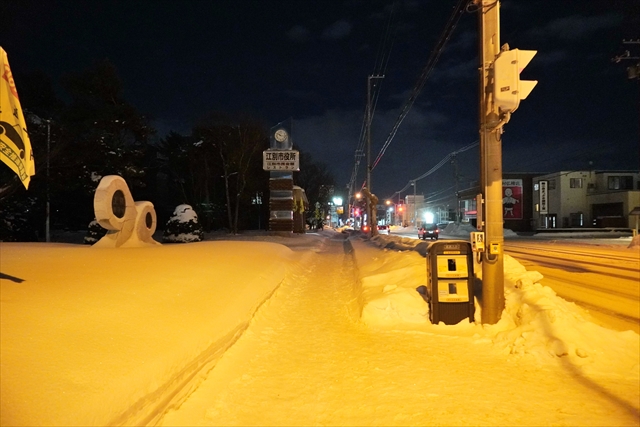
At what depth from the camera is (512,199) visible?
5847cm

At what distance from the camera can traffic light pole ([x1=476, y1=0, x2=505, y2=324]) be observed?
7168mm

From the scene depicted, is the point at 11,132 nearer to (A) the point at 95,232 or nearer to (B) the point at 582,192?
(A) the point at 95,232

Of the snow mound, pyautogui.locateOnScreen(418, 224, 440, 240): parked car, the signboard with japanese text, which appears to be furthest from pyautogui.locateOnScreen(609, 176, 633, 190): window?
the snow mound

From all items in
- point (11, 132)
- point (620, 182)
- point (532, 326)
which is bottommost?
point (532, 326)

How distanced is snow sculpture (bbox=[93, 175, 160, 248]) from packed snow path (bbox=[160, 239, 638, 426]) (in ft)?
35.0

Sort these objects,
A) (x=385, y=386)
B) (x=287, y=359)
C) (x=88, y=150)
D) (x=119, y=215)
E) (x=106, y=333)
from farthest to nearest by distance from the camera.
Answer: (x=88, y=150), (x=119, y=215), (x=287, y=359), (x=106, y=333), (x=385, y=386)

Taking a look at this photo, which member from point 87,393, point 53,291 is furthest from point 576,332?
point 53,291

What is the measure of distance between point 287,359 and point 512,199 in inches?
2315

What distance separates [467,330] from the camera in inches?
284

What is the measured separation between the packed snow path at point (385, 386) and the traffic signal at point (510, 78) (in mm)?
3789

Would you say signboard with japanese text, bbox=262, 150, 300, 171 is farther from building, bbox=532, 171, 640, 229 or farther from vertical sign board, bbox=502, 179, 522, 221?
building, bbox=532, 171, 640, 229

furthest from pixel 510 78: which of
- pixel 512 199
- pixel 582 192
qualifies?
pixel 582 192

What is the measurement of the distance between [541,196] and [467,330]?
5750 centimetres

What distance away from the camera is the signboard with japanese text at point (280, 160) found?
34625mm
